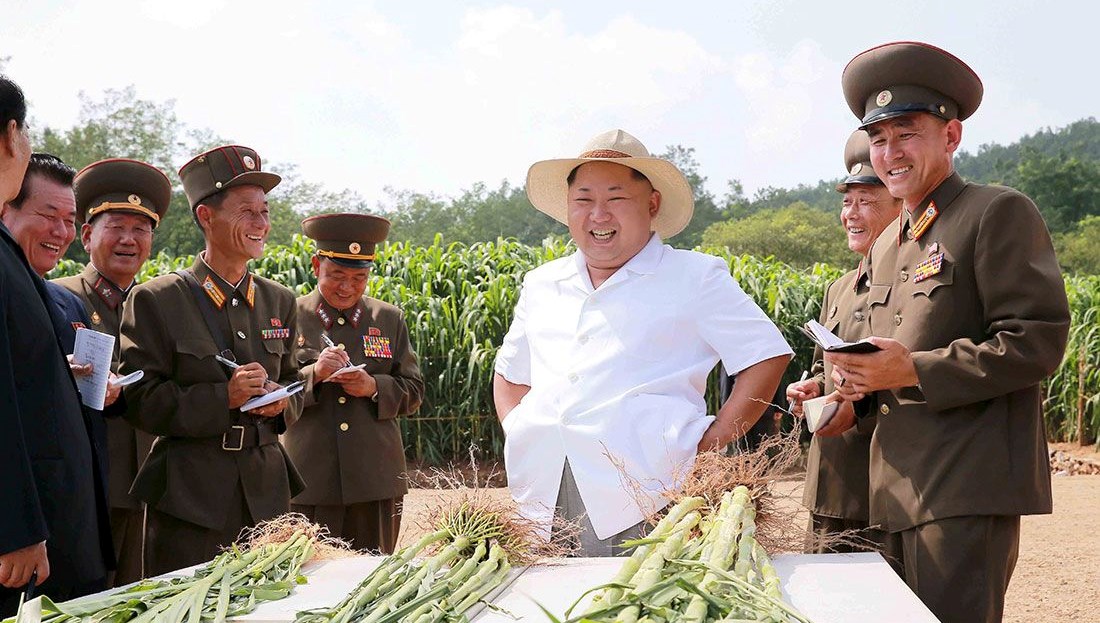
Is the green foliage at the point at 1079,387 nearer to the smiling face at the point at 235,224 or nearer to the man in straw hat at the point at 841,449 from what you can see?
the man in straw hat at the point at 841,449

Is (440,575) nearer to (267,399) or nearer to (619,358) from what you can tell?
(619,358)

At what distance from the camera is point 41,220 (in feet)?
14.4

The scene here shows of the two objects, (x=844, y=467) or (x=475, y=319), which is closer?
(x=844, y=467)

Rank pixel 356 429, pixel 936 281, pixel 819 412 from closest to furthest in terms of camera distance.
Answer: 1. pixel 936 281
2. pixel 819 412
3. pixel 356 429

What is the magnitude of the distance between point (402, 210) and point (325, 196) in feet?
19.1

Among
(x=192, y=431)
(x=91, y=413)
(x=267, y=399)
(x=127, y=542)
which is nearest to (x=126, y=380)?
(x=91, y=413)

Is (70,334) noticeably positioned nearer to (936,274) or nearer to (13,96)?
(13,96)

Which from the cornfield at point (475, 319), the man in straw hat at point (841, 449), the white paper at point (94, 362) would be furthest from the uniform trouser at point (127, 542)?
the cornfield at point (475, 319)

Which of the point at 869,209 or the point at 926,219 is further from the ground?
the point at 869,209

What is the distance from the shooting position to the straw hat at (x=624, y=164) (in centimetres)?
357

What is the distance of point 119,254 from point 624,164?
2672mm

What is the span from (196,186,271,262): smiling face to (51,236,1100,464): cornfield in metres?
7.76

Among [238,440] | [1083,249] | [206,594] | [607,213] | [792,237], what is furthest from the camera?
[792,237]

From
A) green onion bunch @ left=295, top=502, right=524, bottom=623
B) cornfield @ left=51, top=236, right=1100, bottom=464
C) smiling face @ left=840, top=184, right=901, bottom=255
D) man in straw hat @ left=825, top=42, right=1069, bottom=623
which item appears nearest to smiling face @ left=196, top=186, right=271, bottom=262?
green onion bunch @ left=295, top=502, right=524, bottom=623
